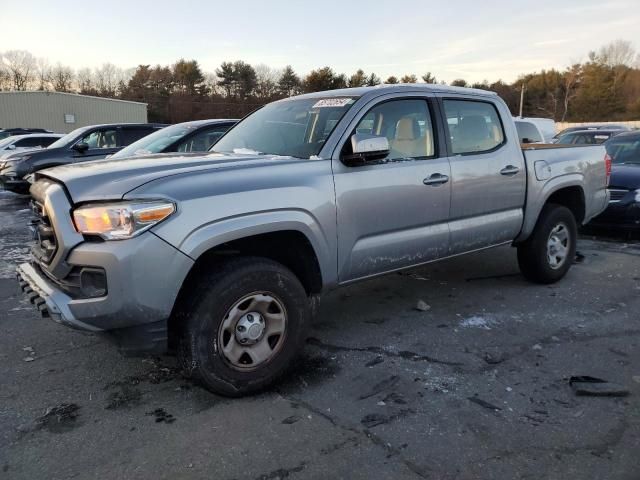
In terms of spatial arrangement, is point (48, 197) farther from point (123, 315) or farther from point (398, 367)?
point (398, 367)

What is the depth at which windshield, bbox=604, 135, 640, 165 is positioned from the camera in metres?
8.63

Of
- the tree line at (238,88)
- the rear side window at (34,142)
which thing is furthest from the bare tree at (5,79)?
the rear side window at (34,142)

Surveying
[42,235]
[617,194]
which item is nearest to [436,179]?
[42,235]

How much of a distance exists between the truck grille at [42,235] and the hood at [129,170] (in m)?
0.22

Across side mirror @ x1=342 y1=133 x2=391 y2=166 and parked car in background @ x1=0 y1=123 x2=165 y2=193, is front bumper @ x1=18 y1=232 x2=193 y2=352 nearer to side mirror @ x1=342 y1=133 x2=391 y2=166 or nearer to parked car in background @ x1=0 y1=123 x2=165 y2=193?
side mirror @ x1=342 y1=133 x2=391 y2=166

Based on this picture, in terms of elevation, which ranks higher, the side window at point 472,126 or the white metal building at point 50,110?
the white metal building at point 50,110

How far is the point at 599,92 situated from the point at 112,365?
74782 millimetres

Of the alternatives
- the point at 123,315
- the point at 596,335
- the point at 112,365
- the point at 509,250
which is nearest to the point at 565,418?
the point at 596,335

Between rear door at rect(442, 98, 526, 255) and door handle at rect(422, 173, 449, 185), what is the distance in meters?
0.11

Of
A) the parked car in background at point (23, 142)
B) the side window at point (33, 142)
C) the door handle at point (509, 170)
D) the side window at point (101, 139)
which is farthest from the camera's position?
the side window at point (33, 142)

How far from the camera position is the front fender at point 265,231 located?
9.23 ft

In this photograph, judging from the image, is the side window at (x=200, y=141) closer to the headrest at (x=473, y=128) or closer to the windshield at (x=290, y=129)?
the windshield at (x=290, y=129)

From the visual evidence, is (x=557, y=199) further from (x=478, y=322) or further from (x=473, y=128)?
(x=478, y=322)

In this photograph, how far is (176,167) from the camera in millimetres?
3127
